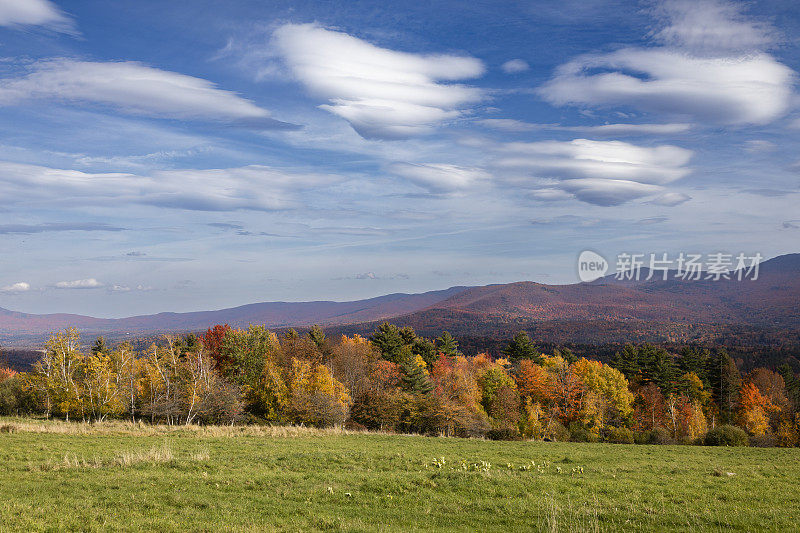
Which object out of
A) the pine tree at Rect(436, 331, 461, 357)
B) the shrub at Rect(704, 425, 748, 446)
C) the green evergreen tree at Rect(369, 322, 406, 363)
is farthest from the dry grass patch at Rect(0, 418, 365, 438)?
the pine tree at Rect(436, 331, 461, 357)

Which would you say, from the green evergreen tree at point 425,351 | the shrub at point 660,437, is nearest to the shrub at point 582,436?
the shrub at point 660,437

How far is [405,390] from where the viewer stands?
202 feet

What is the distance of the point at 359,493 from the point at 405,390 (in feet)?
154

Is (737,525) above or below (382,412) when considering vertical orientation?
above

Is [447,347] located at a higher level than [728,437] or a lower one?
higher

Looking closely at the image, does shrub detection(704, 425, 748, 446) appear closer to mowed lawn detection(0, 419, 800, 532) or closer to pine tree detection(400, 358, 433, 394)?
mowed lawn detection(0, 419, 800, 532)

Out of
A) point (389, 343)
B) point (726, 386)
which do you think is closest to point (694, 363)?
Answer: point (726, 386)

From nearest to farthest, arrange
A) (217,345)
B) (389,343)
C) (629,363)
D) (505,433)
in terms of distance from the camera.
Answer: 1. (505,433)
2. (629,363)
3. (217,345)
4. (389,343)

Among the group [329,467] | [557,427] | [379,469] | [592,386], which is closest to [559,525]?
[379,469]

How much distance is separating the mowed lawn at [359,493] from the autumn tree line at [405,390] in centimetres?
2636

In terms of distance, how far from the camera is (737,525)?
12141mm

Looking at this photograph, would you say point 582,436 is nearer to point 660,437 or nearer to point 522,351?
point 660,437

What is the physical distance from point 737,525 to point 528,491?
234 inches

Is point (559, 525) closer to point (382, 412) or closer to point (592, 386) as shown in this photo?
point (382, 412)
